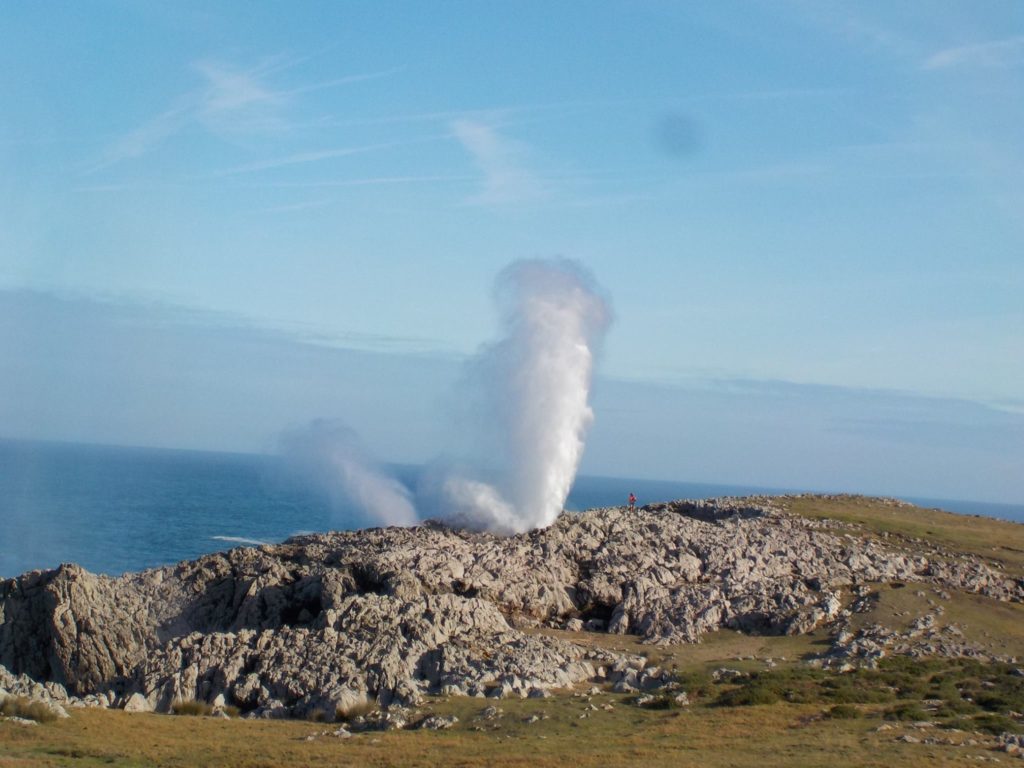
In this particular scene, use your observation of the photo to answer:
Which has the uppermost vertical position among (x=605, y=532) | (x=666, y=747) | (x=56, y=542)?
(x=605, y=532)

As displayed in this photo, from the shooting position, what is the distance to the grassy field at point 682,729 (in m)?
26.6

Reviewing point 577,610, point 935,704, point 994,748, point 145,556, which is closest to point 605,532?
point 577,610

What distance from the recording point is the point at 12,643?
125ft

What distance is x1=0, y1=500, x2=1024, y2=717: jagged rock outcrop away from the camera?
3469cm

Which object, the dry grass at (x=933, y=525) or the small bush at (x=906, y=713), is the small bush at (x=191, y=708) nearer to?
the small bush at (x=906, y=713)

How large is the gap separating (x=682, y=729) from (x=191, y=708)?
15.5 m

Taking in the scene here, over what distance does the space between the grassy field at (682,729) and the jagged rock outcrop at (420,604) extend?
2.21 metres

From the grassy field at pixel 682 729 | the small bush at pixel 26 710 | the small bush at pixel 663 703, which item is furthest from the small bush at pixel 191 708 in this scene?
the small bush at pixel 663 703

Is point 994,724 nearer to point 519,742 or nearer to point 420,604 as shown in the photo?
point 519,742

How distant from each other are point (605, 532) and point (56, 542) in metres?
78.3

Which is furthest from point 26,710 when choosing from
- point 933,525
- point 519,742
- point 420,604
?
point 933,525

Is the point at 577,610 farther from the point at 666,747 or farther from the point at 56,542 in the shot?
the point at 56,542

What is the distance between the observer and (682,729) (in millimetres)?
30266

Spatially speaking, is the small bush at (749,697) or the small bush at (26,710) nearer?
the small bush at (26,710)
